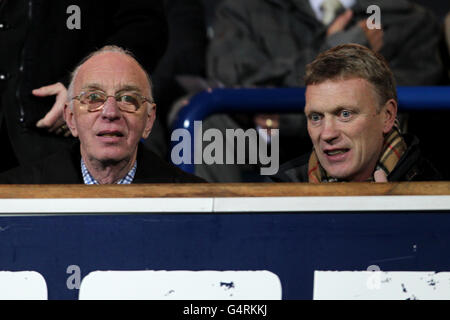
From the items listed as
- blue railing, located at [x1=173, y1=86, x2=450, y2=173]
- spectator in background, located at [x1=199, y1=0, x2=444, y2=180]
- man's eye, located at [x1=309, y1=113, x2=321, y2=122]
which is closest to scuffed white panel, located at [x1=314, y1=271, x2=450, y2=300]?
man's eye, located at [x1=309, y1=113, x2=321, y2=122]

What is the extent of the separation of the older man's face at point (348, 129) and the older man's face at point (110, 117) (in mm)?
412

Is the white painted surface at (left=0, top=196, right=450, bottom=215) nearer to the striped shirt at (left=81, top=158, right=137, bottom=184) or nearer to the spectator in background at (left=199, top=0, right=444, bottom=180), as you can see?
the striped shirt at (left=81, top=158, right=137, bottom=184)

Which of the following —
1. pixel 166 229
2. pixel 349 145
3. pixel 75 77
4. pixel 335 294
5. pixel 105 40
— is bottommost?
pixel 335 294

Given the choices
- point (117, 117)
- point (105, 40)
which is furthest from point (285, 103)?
point (117, 117)

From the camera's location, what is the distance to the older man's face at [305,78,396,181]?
2027 millimetres

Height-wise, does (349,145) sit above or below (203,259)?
above

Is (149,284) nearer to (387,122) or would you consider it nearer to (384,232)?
(384,232)

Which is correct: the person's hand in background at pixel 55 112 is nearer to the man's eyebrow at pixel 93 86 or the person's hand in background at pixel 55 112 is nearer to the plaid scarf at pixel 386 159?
the man's eyebrow at pixel 93 86

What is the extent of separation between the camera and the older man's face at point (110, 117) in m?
2.00

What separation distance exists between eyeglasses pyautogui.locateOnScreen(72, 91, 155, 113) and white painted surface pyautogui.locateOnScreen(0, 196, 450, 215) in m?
0.42

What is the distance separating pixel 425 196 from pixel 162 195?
498 millimetres

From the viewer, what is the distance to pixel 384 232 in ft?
5.44

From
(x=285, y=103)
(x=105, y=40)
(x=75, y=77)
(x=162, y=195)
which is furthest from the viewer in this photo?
(x=285, y=103)

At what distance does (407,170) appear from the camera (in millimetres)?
1998
